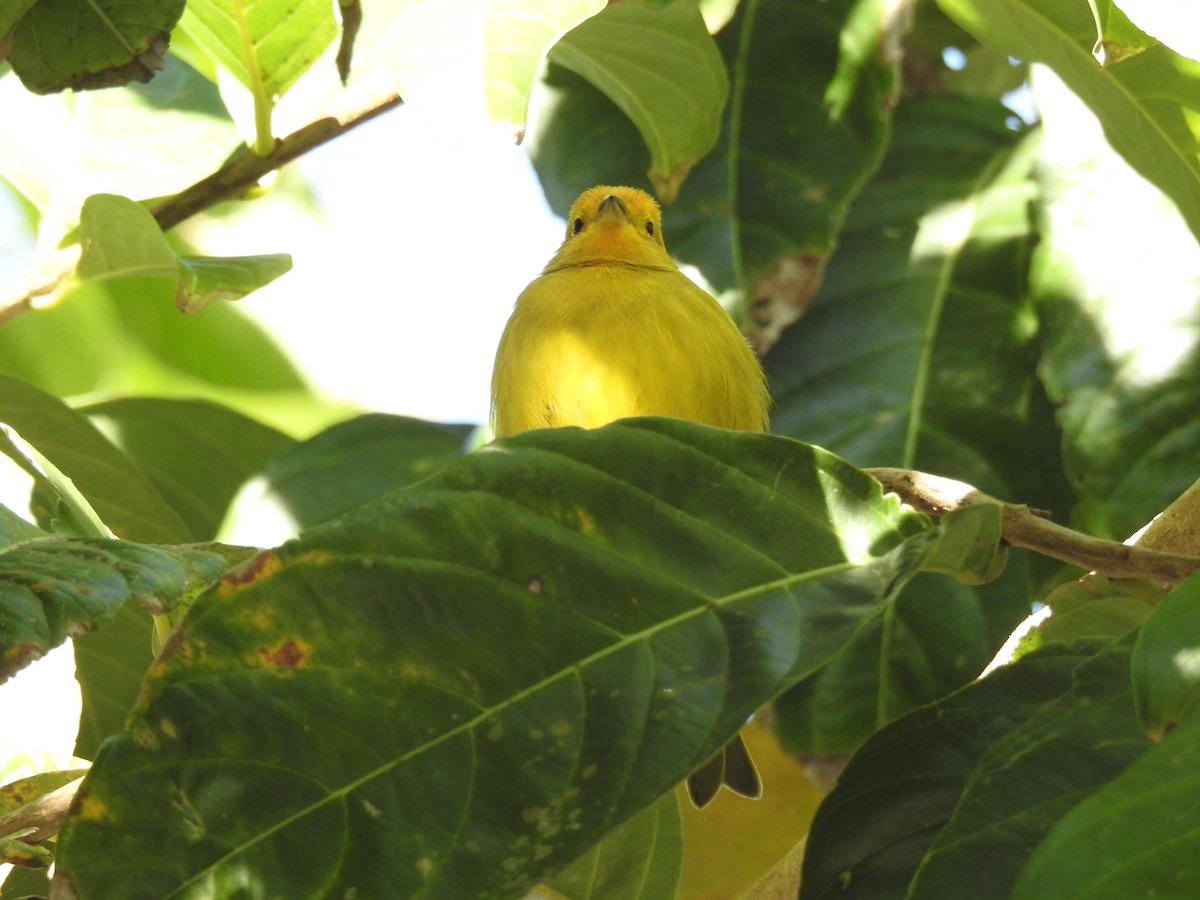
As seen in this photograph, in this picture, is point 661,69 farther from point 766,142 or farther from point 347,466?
point 347,466

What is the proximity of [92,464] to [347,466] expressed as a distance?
2.19 ft

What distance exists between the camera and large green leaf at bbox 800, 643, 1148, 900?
1.41 m

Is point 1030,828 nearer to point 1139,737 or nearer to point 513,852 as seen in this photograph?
point 1139,737

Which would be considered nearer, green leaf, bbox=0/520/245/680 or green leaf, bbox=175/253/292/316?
green leaf, bbox=0/520/245/680

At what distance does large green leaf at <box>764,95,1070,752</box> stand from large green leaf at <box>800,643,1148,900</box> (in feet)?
4.78

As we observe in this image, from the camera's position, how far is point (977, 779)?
4.76 ft

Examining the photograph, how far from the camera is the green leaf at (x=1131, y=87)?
2.29 meters

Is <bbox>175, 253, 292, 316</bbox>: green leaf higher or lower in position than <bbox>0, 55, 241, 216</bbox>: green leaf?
lower

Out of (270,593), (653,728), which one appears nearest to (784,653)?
(653,728)

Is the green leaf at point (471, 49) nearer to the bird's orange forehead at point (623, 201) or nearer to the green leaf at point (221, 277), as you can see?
the green leaf at point (221, 277)

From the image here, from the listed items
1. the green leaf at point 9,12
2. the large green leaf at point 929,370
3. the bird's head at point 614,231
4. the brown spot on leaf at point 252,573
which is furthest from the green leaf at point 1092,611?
the bird's head at point 614,231

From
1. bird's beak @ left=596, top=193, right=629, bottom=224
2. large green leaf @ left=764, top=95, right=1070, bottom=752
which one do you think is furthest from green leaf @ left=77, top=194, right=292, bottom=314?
bird's beak @ left=596, top=193, right=629, bottom=224

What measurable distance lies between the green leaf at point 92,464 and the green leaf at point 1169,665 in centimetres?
180

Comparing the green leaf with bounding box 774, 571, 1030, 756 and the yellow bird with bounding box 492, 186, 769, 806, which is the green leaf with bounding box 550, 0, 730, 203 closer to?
the yellow bird with bounding box 492, 186, 769, 806
